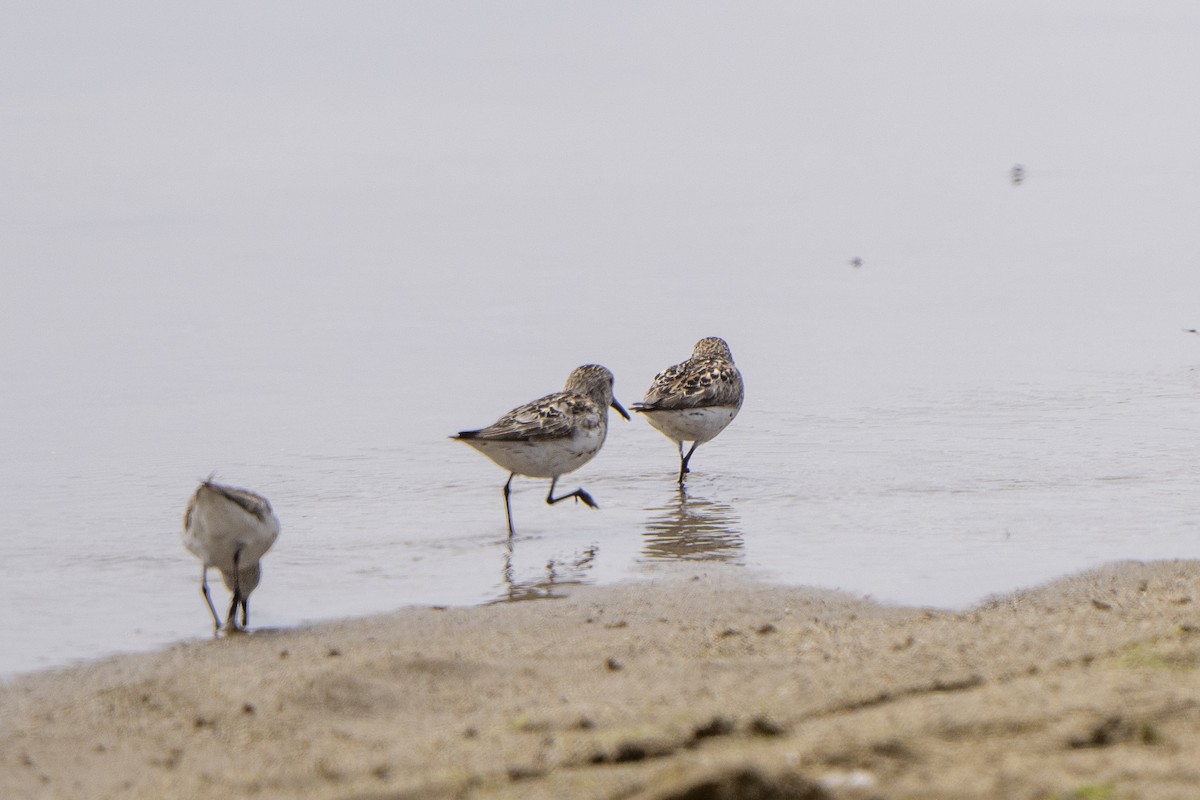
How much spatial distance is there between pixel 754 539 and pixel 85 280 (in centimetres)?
1507

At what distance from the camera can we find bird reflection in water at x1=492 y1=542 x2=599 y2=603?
26.7ft

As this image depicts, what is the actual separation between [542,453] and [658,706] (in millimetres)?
4898

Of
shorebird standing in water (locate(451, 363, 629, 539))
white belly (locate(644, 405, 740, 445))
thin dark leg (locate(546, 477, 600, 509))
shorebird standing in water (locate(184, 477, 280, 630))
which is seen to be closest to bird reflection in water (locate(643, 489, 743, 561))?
thin dark leg (locate(546, 477, 600, 509))

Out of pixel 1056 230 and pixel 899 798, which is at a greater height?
pixel 1056 230

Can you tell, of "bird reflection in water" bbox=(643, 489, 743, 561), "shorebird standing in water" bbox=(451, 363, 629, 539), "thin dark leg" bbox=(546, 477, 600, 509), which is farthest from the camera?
"thin dark leg" bbox=(546, 477, 600, 509)

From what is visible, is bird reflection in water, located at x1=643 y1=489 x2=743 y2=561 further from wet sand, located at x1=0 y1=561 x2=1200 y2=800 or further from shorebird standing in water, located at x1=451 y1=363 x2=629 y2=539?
wet sand, located at x1=0 y1=561 x2=1200 y2=800

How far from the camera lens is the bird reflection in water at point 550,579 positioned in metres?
8.14

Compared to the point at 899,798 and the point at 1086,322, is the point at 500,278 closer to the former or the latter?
the point at 1086,322

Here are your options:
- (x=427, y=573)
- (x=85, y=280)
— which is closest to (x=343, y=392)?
(x=427, y=573)

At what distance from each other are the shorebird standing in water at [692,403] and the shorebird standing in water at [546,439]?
3.29 ft

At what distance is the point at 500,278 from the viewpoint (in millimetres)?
22406

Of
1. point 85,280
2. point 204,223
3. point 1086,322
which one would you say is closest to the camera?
point 1086,322

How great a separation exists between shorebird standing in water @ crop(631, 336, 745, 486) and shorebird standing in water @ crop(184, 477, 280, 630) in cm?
443

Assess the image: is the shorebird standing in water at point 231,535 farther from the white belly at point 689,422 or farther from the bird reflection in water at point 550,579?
the white belly at point 689,422
